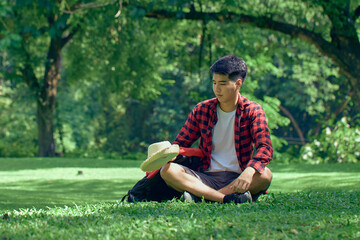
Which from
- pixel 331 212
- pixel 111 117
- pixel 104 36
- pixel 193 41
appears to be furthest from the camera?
pixel 111 117

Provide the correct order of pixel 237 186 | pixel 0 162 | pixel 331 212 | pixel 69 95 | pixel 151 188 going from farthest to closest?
pixel 69 95, pixel 0 162, pixel 151 188, pixel 237 186, pixel 331 212

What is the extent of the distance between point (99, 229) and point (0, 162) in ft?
45.1

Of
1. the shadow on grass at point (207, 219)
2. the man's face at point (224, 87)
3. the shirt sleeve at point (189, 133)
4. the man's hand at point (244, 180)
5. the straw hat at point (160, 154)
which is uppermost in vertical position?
the man's face at point (224, 87)

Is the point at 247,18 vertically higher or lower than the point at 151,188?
higher

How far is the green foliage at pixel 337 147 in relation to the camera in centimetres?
1644

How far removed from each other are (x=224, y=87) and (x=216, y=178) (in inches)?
37.9

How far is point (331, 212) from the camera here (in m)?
4.71

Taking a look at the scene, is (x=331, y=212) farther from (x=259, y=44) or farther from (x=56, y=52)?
(x=56, y=52)

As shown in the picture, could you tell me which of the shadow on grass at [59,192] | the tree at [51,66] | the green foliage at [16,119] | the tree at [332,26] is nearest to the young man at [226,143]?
the shadow on grass at [59,192]

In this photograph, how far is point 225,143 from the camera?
5.64 meters

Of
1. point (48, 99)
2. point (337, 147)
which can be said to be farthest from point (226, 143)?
point (48, 99)

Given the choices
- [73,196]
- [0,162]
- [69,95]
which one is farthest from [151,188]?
[69,95]

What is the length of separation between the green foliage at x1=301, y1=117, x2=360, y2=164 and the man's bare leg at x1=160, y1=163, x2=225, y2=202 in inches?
464

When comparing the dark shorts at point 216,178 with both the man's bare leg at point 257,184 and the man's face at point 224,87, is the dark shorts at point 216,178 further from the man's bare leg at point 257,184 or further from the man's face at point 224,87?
the man's face at point 224,87
